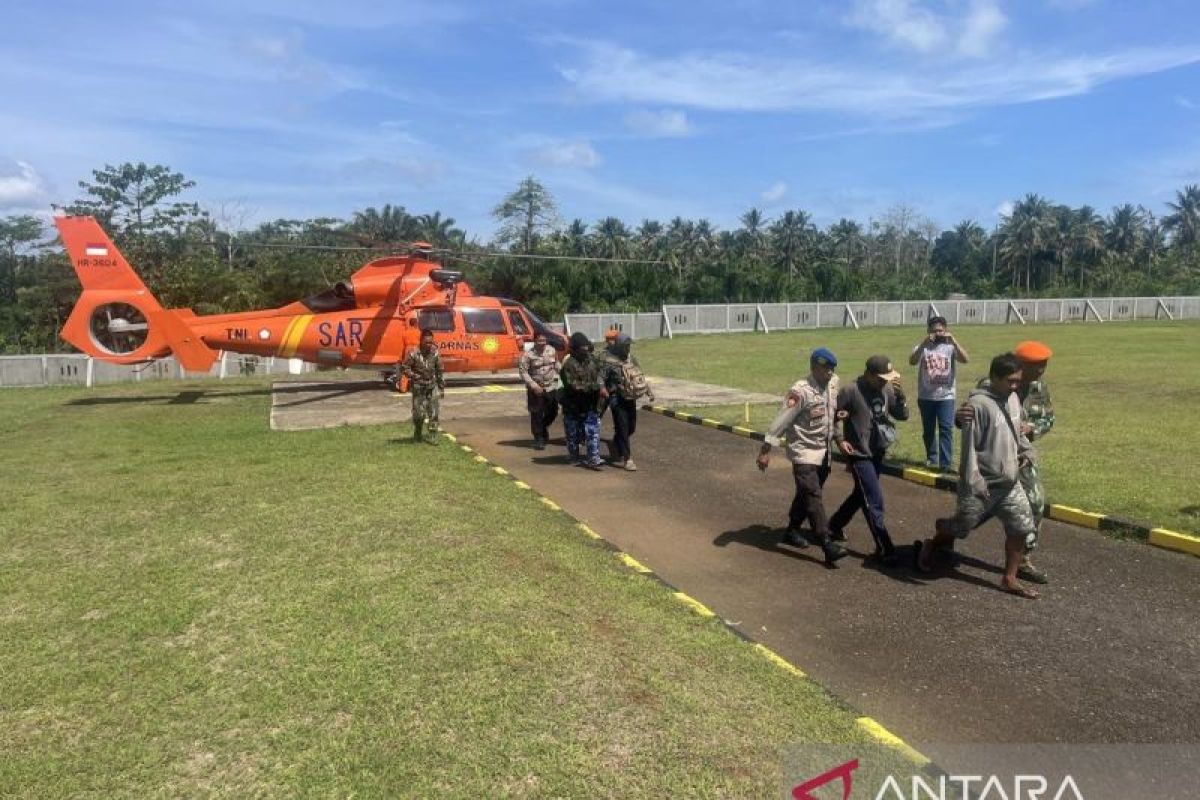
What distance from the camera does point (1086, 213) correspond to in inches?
2985

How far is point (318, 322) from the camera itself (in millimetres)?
17875

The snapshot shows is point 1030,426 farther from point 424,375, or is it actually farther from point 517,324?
point 517,324

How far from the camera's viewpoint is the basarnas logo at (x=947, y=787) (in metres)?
3.57

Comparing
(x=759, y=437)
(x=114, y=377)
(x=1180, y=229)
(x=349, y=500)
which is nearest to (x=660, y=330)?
(x=114, y=377)

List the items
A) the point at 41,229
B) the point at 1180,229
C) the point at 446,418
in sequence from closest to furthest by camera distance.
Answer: the point at 446,418, the point at 41,229, the point at 1180,229

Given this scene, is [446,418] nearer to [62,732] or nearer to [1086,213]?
[62,732]

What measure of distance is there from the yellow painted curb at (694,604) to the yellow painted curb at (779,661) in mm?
572

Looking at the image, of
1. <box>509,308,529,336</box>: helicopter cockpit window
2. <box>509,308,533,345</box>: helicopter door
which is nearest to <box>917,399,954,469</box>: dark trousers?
<box>509,308,533,345</box>: helicopter door

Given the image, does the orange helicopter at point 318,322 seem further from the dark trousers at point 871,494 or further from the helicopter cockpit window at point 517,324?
the dark trousers at point 871,494

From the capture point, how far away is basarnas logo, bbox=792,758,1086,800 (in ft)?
11.7

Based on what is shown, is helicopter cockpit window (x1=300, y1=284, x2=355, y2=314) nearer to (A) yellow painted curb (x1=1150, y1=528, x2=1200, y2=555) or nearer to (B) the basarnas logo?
(A) yellow painted curb (x1=1150, y1=528, x2=1200, y2=555)

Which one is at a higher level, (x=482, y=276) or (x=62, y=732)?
(x=482, y=276)

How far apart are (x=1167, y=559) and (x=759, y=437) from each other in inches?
236

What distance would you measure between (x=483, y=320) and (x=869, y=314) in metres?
30.9
